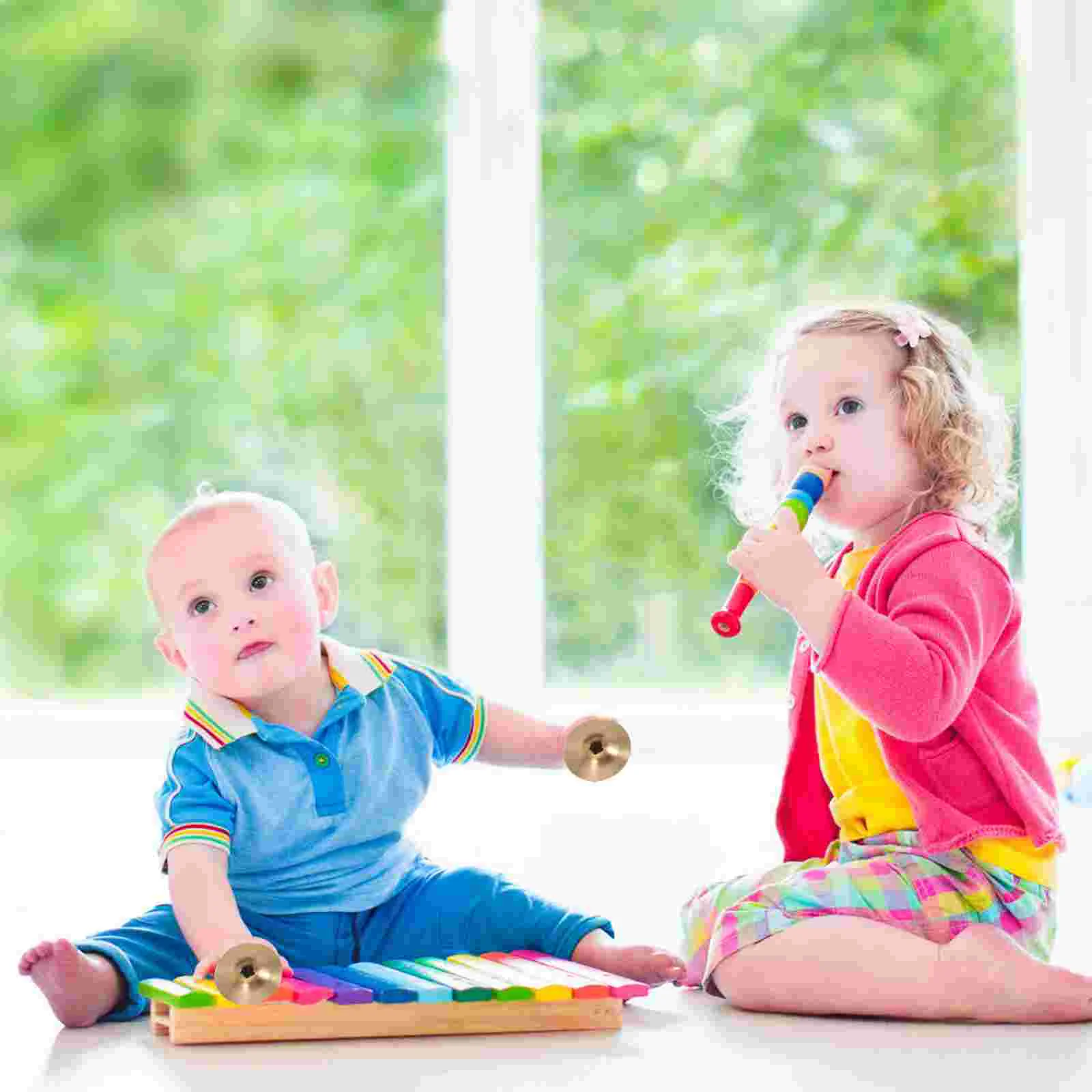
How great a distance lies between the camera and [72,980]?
1130mm

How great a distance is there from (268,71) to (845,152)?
902mm

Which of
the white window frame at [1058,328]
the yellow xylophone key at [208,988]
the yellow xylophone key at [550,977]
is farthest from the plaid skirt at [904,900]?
the white window frame at [1058,328]

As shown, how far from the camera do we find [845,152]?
103 inches

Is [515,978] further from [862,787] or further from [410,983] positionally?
[862,787]

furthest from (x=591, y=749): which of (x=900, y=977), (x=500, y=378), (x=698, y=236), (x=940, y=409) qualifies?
(x=698, y=236)

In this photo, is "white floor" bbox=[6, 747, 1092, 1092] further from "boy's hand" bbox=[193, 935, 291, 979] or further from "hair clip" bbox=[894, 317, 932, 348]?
"hair clip" bbox=[894, 317, 932, 348]

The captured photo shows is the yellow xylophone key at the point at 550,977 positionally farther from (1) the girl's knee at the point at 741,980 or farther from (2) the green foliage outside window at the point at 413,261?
(2) the green foliage outside window at the point at 413,261

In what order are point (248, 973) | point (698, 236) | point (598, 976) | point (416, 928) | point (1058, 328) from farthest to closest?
point (698, 236), point (1058, 328), point (416, 928), point (598, 976), point (248, 973)

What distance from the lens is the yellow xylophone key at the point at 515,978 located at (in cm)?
111

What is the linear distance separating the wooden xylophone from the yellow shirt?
0.23 meters

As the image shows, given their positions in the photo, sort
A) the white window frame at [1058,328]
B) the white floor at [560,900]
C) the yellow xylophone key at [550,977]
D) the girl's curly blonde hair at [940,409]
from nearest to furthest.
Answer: the white floor at [560,900]
the yellow xylophone key at [550,977]
the girl's curly blonde hair at [940,409]
the white window frame at [1058,328]

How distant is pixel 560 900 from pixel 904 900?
465 millimetres

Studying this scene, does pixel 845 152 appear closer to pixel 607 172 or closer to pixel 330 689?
pixel 607 172

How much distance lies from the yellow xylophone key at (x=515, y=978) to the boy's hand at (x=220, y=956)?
0.14 metres
